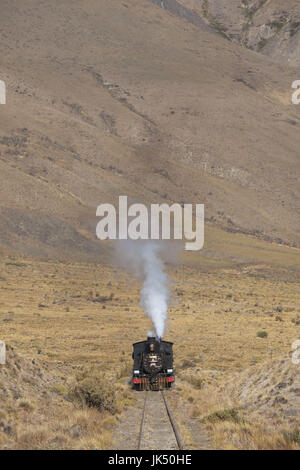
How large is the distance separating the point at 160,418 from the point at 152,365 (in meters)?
4.90

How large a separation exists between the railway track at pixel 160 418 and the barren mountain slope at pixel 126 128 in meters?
62.9

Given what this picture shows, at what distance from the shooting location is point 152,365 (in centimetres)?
2147

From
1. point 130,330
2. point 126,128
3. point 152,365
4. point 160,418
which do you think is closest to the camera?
point 160,418

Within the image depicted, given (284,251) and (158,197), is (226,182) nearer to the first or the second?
(158,197)

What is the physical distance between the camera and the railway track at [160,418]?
13.1 m

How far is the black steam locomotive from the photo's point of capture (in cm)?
2139

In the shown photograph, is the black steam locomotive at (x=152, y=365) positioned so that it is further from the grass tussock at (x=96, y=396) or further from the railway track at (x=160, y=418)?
the grass tussock at (x=96, y=396)

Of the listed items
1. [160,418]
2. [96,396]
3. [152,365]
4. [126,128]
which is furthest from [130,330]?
[126,128]

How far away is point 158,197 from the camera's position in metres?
115

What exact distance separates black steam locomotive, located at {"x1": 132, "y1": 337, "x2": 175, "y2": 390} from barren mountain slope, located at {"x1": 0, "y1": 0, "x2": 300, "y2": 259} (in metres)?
61.7


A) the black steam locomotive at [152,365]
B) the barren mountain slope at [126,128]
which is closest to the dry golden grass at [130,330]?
the black steam locomotive at [152,365]

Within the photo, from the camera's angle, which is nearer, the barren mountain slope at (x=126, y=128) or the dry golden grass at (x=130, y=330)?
the dry golden grass at (x=130, y=330)

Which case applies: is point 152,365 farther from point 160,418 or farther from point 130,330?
point 130,330
